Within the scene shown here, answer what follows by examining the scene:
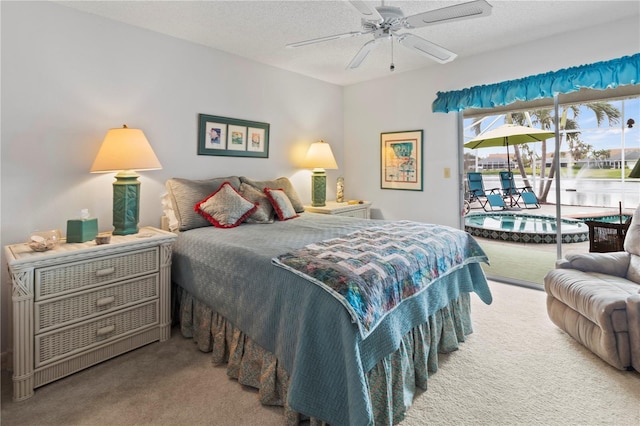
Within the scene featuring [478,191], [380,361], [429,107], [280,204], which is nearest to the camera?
[380,361]

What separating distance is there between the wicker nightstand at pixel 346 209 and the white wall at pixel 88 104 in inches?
36.4

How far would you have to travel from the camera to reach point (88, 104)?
266cm

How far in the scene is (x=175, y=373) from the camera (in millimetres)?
2098

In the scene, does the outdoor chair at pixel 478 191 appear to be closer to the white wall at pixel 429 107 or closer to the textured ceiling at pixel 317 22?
the white wall at pixel 429 107

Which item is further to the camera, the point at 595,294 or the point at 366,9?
the point at 595,294

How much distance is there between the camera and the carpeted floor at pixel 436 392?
169cm

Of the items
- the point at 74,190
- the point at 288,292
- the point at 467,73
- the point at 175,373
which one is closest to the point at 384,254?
the point at 288,292

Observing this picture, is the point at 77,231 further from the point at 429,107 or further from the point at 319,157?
the point at 429,107

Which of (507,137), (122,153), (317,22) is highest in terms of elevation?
(317,22)

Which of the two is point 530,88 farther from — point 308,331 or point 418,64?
point 308,331

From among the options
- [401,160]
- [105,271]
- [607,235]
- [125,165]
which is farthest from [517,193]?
[105,271]

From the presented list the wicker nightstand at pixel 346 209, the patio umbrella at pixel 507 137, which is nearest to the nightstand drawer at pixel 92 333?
the wicker nightstand at pixel 346 209

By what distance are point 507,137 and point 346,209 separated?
7.22ft

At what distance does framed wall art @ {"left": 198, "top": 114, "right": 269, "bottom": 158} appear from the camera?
11.2 ft
